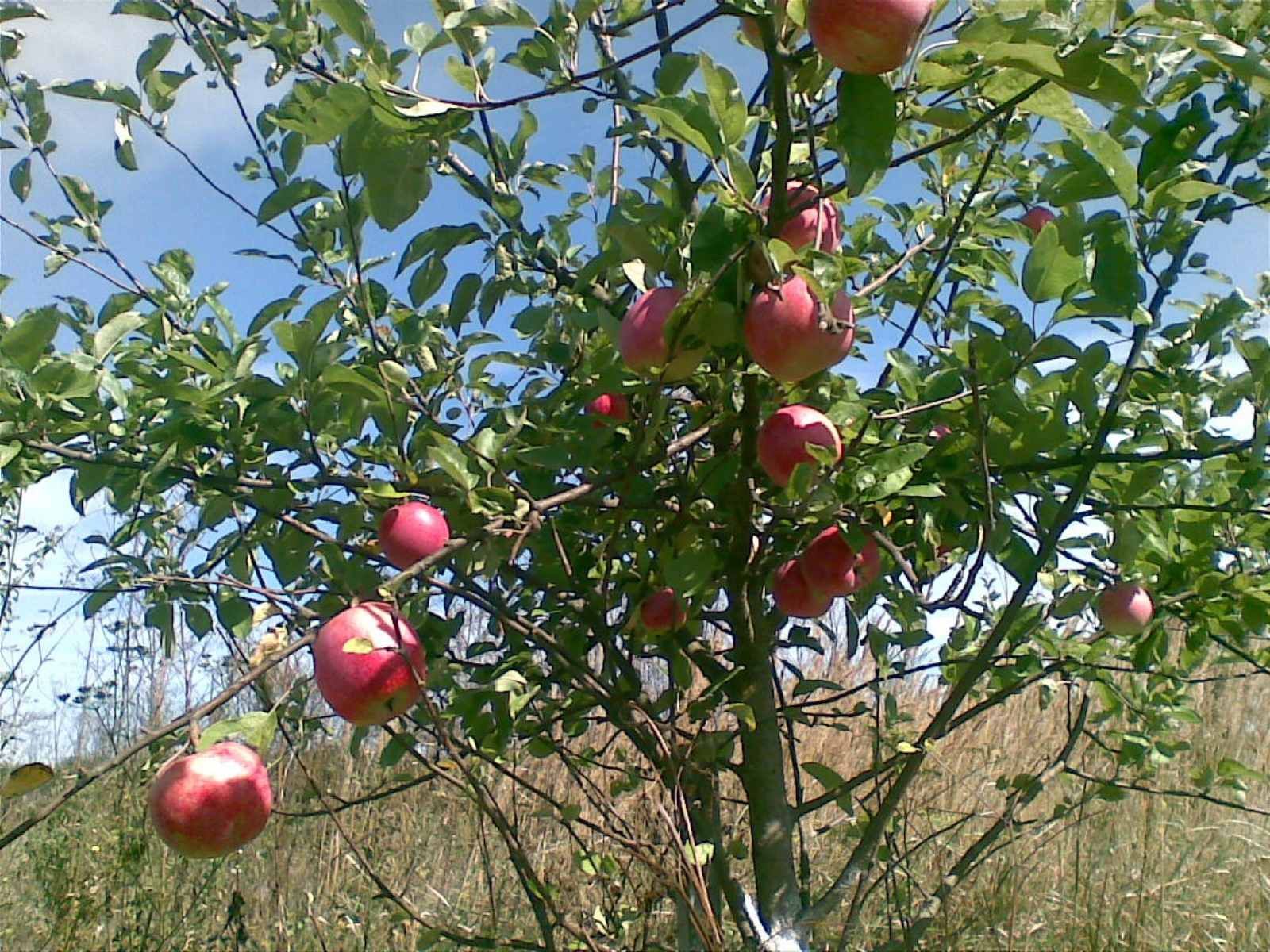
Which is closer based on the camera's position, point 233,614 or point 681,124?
point 681,124

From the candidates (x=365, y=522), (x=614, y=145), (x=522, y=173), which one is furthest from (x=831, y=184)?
(x=614, y=145)

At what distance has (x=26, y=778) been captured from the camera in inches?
31.0

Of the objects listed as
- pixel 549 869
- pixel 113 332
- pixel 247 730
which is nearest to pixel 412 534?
pixel 247 730

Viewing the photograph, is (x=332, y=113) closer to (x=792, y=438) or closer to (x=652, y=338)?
(x=652, y=338)

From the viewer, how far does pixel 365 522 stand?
4.11 ft

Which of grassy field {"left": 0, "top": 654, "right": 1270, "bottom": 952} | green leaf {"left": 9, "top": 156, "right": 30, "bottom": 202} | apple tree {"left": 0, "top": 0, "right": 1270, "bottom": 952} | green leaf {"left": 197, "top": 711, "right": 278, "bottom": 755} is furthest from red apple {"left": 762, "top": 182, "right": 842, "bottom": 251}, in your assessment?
grassy field {"left": 0, "top": 654, "right": 1270, "bottom": 952}

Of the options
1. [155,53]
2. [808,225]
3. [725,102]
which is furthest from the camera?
[155,53]

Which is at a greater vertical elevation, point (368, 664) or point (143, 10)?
point (143, 10)

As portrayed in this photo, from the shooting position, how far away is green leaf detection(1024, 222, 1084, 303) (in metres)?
0.90

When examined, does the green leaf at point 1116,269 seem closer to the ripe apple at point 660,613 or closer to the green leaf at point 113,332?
the ripe apple at point 660,613

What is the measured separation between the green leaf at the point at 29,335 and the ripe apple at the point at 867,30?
70 centimetres

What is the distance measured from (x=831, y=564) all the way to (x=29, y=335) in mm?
800

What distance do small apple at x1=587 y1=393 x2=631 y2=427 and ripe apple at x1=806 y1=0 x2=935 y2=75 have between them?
1.70 ft

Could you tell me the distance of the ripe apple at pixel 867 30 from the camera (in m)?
0.65
